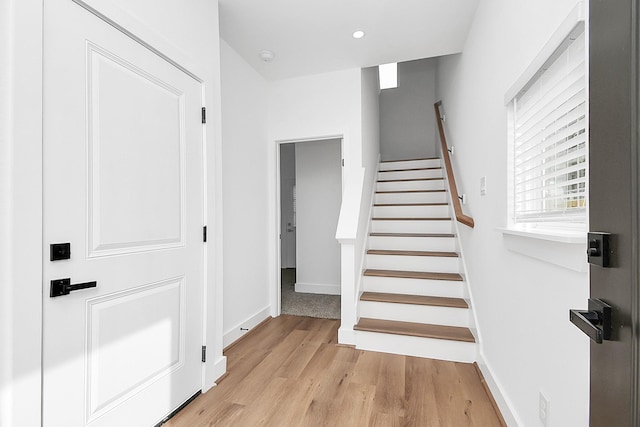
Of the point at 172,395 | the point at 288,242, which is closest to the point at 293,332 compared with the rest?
the point at 172,395

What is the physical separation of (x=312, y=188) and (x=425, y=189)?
1575 millimetres

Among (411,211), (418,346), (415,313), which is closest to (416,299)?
(415,313)

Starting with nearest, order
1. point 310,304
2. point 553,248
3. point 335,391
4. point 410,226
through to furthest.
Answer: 1. point 553,248
2. point 335,391
3. point 410,226
4. point 310,304

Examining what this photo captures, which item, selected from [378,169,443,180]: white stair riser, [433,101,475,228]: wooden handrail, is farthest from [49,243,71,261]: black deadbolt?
[378,169,443,180]: white stair riser

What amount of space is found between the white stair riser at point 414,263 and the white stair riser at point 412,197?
1.02m

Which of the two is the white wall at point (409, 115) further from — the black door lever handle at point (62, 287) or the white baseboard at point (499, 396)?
the black door lever handle at point (62, 287)

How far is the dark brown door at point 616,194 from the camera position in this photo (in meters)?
0.55

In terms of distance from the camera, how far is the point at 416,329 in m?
2.54

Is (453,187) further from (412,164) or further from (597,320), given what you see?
(597,320)

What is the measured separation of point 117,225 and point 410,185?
3.55 metres

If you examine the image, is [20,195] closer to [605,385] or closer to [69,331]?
[69,331]

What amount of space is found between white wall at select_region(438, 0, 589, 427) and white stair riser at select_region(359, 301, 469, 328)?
256mm

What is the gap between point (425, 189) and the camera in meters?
4.03

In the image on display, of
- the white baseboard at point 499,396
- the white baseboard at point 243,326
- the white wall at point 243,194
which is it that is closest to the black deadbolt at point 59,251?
the white wall at point 243,194
